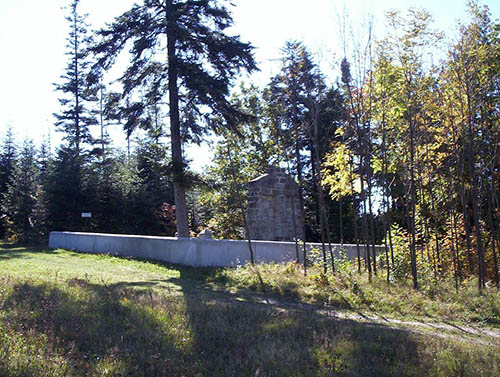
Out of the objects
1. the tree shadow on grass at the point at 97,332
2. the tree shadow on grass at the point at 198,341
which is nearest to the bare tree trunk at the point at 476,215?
the tree shadow on grass at the point at 198,341

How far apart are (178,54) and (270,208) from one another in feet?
24.3

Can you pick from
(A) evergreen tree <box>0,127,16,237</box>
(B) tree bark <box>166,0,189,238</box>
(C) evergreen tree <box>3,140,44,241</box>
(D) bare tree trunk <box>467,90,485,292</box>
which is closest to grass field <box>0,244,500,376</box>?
(D) bare tree trunk <box>467,90,485,292</box>

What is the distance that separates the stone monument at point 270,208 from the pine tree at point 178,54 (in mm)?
3231

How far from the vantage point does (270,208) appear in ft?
68.0

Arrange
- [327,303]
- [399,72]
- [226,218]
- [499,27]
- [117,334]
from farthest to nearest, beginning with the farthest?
[226,218] → [499,27] → [399,72] → [327,303] → [117,334]

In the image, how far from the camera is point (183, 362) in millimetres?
5094

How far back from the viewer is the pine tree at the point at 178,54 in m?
18.2

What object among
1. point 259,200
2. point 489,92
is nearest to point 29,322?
point 489,92

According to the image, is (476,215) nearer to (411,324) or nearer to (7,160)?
(411,324)

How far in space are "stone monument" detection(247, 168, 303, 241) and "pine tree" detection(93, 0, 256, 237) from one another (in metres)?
3.23

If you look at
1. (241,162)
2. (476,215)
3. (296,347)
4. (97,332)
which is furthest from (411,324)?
(241,162)

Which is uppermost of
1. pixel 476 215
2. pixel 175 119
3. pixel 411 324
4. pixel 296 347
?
pixel 175 119

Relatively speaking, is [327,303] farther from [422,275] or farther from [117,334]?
[117,334]

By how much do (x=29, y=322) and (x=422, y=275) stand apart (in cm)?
873
